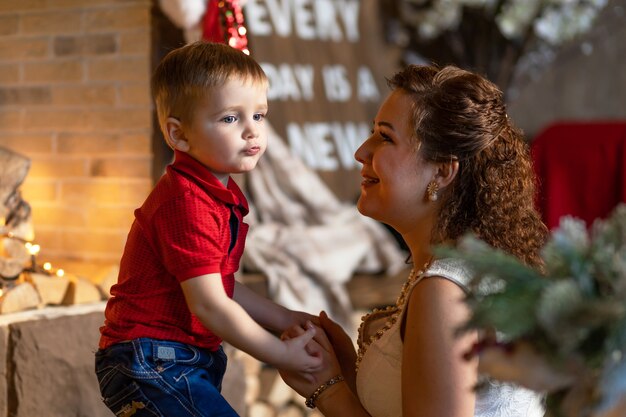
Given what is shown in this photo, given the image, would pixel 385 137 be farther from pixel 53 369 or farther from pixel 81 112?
pixel 81 112

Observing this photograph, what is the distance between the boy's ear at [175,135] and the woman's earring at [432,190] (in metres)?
0.45

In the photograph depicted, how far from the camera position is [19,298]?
2461mm

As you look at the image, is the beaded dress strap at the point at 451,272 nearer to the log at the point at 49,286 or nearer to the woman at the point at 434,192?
the woman at the point at 434,192

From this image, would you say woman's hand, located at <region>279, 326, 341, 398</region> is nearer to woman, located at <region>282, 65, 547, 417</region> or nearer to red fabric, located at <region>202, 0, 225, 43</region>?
woman, located at <region>282, 65, 547, 417</region>

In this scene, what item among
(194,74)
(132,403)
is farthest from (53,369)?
(194,74)

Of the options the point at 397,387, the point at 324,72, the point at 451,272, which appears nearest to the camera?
the point at 451,272

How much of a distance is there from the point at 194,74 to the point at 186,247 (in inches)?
12.2

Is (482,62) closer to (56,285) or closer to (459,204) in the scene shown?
(56,285)

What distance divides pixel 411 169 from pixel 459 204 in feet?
0.36

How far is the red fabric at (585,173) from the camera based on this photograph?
3.83m

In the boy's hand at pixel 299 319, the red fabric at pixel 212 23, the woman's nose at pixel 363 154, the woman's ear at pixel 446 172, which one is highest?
the red fabric at pixel 212 23

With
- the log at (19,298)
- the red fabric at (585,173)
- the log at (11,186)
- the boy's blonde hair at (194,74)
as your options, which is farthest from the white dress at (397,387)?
the red fabric at (585,173)

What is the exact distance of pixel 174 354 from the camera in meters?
1.64

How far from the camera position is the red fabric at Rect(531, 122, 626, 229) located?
151 inches
